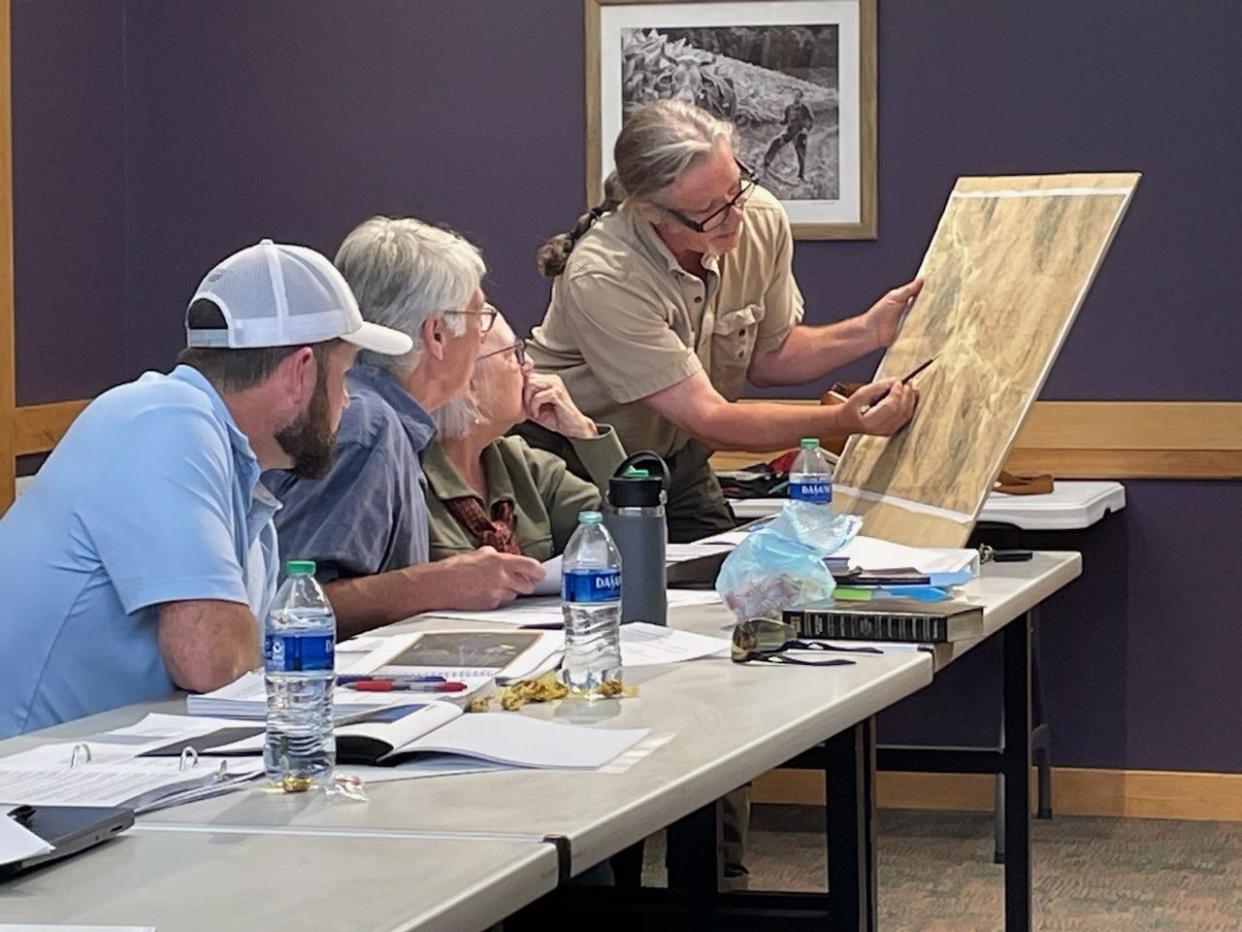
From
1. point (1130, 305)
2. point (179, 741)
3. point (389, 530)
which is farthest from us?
point (1130, 305)

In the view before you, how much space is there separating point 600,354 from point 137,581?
1941mm

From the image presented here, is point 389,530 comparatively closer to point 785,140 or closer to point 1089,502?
point 1089,502

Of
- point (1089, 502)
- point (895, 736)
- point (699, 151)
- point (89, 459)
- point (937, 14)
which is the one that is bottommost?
point (895, 736)

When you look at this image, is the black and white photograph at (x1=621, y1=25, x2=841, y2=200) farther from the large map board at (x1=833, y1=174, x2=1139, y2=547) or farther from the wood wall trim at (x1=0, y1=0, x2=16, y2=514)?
the wood wall trim at (x1=0, y1=0, x2=16, y2=514)

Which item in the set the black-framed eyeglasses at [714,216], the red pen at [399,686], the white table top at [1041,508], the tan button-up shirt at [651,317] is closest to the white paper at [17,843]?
the red pen at [399,686]

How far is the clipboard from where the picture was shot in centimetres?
162

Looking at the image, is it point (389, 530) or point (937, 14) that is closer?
point (389, 530)

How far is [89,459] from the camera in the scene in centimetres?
254

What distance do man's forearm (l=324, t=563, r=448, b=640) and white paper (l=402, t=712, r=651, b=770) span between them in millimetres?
1012

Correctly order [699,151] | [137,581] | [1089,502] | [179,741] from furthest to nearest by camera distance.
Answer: [1089,502] < [699,151] < [137,581] < [179,741]

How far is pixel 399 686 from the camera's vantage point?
8.03 feet

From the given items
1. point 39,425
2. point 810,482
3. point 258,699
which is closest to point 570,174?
point 39,425

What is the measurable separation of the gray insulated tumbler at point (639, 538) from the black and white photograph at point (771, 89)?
271 cm

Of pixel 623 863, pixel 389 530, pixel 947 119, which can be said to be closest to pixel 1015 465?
pixel 947 119
